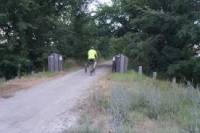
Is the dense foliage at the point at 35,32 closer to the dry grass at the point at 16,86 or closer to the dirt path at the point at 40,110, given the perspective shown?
the dry grass at the point at 16,86

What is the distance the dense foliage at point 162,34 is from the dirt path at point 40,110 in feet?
58.9

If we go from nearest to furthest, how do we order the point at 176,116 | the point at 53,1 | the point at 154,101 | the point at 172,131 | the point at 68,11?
the point at 172,131 < the point at 176,116 < the point at 154,101 < the point at 53,1 < the point at 68,11

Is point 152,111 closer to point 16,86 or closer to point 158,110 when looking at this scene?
point 158,110

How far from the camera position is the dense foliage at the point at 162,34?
1315 inches

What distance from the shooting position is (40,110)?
1175cm

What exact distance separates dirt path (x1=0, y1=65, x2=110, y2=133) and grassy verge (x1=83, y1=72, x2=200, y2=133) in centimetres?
109

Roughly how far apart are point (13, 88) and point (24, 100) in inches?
141

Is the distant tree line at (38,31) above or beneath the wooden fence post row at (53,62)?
above

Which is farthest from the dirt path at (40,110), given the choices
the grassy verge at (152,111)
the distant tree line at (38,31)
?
the distant tree line at (38,31)

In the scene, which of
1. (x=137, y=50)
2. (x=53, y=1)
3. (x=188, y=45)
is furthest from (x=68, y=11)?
(x=188, y=45)

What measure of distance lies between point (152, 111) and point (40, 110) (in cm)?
330

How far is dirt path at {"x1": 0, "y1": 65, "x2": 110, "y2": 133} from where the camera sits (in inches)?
382

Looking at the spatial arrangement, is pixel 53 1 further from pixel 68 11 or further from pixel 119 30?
pixel 119 30

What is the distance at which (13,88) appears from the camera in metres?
17.1
